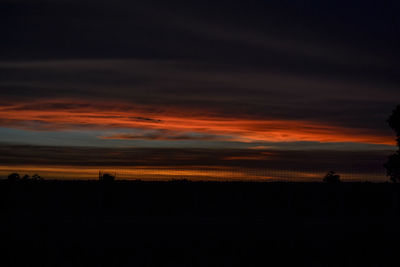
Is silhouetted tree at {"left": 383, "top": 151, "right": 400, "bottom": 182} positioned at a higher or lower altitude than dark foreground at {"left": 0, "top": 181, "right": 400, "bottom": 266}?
higher

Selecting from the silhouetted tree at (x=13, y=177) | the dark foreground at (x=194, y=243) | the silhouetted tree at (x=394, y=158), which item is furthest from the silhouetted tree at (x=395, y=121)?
the silhouetted tree at (x=13, y=177)

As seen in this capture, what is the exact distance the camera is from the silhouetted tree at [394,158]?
48.5m

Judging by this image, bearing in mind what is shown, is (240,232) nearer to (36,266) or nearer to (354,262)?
(354,262)

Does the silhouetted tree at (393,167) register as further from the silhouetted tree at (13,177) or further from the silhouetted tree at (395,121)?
the silhouetted tree at (13,177)

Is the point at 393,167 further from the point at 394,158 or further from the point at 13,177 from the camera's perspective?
the point at 13,177

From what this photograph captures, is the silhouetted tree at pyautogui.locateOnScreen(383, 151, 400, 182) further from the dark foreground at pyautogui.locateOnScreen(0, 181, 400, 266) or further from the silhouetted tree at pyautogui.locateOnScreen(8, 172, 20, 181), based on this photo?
the silhouetted tree at pyautogui.locateOnScreen(8, 172, 20, 181)

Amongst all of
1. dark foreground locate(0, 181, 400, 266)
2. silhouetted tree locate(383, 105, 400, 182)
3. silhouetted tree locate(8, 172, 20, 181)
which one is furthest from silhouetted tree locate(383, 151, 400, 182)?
silhouetted tree locate(8, 172, 20, 181)

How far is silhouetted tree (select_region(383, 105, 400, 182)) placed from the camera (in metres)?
48.5

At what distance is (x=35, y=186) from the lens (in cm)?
5172

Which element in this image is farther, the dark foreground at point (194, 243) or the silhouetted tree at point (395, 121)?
the silhouetted tree at point (395, 121)

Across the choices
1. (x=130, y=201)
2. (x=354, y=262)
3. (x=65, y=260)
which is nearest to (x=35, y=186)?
(x=130, y=201)

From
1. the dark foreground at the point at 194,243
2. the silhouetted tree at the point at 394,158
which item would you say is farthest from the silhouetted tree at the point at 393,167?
the dark foreground at the point at 194,243

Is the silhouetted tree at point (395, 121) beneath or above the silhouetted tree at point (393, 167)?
above

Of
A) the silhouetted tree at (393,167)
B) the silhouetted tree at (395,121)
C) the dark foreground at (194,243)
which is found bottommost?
the dark foreground at (194,243)
